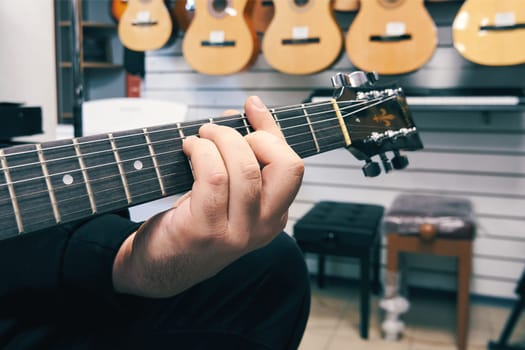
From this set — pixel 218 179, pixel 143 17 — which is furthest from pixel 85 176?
pixel 143 17

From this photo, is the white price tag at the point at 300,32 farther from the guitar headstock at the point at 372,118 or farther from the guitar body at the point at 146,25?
the guitar headstock at the point at 372,118

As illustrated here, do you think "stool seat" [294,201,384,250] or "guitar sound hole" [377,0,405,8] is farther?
"guitar sound hole" [377,0,405,8]

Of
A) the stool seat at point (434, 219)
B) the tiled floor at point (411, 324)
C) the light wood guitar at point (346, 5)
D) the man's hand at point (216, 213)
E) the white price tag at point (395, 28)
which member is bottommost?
the tiled floor at point (411, 324)

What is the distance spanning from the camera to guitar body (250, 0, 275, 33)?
2434 millimetres

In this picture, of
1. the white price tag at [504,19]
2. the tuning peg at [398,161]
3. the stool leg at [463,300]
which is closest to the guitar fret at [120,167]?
the tuning peg at [398,161]

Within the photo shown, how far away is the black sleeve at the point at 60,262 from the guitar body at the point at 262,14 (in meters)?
1.87

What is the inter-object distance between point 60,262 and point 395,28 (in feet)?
5.73

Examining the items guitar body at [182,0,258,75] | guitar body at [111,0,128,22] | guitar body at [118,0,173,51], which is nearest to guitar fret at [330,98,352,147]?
guitar body at [182,0,258,75]

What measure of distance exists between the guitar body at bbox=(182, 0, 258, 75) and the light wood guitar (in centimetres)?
40

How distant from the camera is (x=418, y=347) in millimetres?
1995

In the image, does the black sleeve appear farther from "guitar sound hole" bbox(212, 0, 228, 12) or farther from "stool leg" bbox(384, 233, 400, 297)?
"guitar sound hole" bbox(212, 0, 228, 12)

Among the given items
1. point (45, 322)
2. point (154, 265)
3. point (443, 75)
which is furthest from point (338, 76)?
point (443, 75)

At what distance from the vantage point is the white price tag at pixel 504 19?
1938 millimetres

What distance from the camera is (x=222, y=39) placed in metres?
2.38
